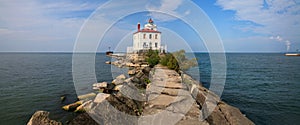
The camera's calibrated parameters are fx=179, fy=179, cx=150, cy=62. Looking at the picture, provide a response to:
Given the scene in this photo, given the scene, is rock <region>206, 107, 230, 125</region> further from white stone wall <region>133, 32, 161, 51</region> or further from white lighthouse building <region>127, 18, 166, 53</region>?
white stone wall <region>133, 32, 161, 51</region>

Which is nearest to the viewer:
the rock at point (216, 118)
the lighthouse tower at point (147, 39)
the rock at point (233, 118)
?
the rock at point (216, 118)

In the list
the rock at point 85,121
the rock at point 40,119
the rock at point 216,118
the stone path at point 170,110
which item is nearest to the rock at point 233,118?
the rock at point 216,118

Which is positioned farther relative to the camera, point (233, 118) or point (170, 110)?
point (233, 118)

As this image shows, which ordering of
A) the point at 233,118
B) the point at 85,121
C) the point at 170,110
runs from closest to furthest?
the point at 85,121, the point at 170,110, the point at 233,118

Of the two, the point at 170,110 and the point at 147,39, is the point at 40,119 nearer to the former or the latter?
the point at 170,110

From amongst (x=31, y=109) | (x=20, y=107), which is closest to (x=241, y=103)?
(x=31, y=109)

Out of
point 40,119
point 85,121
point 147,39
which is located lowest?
point 85,121

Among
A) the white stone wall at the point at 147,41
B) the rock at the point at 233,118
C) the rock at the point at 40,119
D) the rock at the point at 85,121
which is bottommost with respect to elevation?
the rock at the point at 233,118

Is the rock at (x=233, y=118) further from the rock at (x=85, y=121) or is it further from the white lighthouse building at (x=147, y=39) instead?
the white lighthouse building at (x=147, y=39)

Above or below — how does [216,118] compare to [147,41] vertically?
below

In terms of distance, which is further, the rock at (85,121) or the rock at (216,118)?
the rock at (216,118)

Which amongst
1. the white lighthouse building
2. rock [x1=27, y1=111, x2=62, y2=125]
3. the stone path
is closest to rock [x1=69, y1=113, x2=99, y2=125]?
rock [x1=27, y1=111, x2=62, y2=125]

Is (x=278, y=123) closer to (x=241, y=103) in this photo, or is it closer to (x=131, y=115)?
(x=241, y=103)

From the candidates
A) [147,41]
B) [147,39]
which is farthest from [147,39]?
[147,41]
